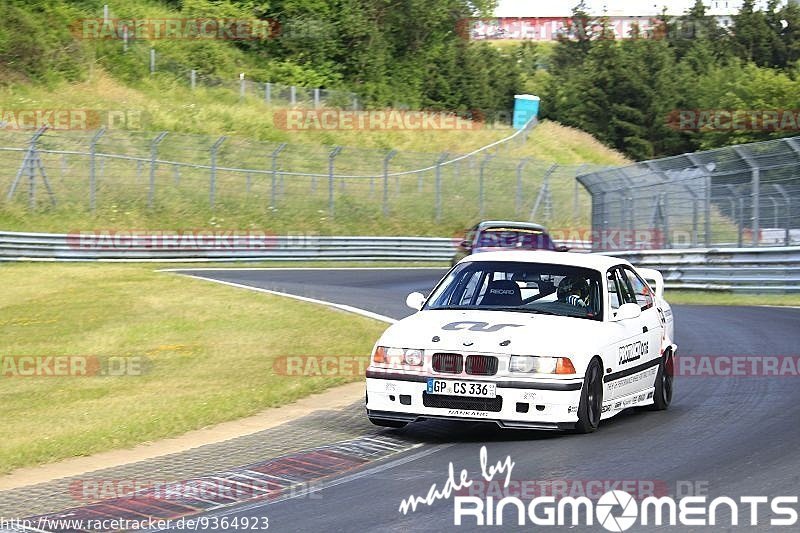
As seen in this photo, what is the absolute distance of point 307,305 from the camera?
21516mm

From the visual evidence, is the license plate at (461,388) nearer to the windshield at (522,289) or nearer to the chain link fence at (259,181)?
the windshield at (522,289)

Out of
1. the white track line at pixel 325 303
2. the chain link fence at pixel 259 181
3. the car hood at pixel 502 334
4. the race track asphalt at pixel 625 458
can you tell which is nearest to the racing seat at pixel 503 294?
the car hood at pixel 502 334

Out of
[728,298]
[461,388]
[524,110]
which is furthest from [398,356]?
[524,110]

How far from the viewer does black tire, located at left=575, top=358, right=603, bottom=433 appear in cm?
940

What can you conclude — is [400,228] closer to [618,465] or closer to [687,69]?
[618,465]

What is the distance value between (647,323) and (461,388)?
2365mm

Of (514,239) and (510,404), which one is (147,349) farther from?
(510,404)

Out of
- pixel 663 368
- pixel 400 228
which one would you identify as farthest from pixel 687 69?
pixel 663 368

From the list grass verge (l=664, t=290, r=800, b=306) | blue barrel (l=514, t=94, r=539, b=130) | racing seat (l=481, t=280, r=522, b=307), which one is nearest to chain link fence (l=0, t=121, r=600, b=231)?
blue barrel (l=514, t=94, r=539, b=130)

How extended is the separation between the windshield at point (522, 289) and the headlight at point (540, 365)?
3.11 feet

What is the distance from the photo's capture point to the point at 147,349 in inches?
674

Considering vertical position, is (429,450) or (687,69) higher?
(687,69)

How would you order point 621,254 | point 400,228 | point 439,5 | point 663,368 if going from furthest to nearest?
point 439,5 → point 400,228 → point 621,254 → point 663,368

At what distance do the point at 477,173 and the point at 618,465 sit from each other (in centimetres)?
4197
